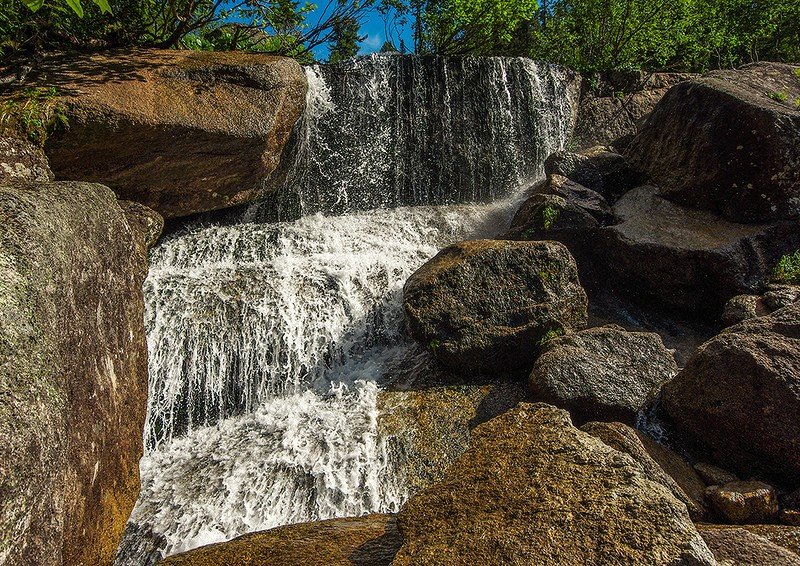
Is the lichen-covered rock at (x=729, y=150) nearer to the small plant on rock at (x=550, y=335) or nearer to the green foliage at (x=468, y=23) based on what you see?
the small plant on rock at (x=550, y=335)

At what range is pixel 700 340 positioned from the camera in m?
7.21

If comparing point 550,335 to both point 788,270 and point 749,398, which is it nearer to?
point 749,398

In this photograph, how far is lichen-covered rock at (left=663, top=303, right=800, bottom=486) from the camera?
13.9ft

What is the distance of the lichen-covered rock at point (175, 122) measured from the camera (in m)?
6.41

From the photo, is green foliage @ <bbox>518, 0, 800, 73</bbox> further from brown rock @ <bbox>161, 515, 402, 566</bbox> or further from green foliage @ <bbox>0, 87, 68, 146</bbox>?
brown rock @ <bbox>161, 515, 402, 566</bbox>

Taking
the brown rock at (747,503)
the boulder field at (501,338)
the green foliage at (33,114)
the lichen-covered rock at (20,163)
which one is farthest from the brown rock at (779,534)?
the green foliage at (33,114)

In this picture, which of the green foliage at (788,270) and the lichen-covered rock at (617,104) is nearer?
the green foliage at (788,270)

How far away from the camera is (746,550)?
2656 millimetres

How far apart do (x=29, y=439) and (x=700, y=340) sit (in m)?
7.87

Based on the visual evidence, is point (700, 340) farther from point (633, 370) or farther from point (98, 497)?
point (98, 497)

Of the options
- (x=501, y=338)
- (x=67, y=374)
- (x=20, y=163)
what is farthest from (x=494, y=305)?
(x=20, y=163)

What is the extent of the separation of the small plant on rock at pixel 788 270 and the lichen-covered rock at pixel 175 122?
307 inches

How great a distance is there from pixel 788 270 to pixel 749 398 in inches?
149

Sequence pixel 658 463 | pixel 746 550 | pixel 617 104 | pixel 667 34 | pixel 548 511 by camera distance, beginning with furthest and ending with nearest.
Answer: pixel 667 34 < pixel 617 104 < pixel 658 463 < pixel 746 550 < pixel 548 511
